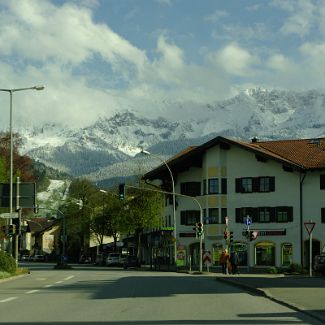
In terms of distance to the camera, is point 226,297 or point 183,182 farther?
point 183,182

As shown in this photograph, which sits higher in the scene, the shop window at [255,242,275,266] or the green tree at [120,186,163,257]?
the green tree at [120,186,163,257]

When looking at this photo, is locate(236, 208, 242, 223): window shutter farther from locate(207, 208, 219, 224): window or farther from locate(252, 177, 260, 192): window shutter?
locate(252, 177, 260, 192): window shutter

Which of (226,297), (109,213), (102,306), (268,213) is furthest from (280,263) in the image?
(102,306)

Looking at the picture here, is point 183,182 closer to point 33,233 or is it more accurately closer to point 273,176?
point 273,176

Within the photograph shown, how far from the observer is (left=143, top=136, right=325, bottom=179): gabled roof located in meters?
66.6

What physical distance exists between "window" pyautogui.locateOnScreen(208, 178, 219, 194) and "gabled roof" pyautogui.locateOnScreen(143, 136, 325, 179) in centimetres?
268

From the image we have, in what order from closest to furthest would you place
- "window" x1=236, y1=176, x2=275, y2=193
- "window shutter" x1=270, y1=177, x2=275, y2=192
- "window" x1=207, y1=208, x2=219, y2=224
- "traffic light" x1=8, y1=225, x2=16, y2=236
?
1. "traffic light" x1=8, y1=225, x2=16, y2=236
2. "window shutter" x1=270, y1=177, x2=275, y2=192
3. "window" x1=236, y1=176, x2=275, y2=193
4. "window" x1=207, y1=208, x2=219, y2=224

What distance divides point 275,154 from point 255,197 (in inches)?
163

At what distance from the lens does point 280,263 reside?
66.8 m

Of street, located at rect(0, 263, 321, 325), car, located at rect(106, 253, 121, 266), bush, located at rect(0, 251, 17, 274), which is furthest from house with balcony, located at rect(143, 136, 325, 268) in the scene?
street, located at rect(0, 263, 321, 325)

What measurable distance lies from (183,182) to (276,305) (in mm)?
53739

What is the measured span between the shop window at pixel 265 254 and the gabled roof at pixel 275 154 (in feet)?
23.4

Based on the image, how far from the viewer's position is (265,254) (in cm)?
6800

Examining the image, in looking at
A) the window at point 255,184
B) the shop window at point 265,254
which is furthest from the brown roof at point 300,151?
the shop window at point 265,254
